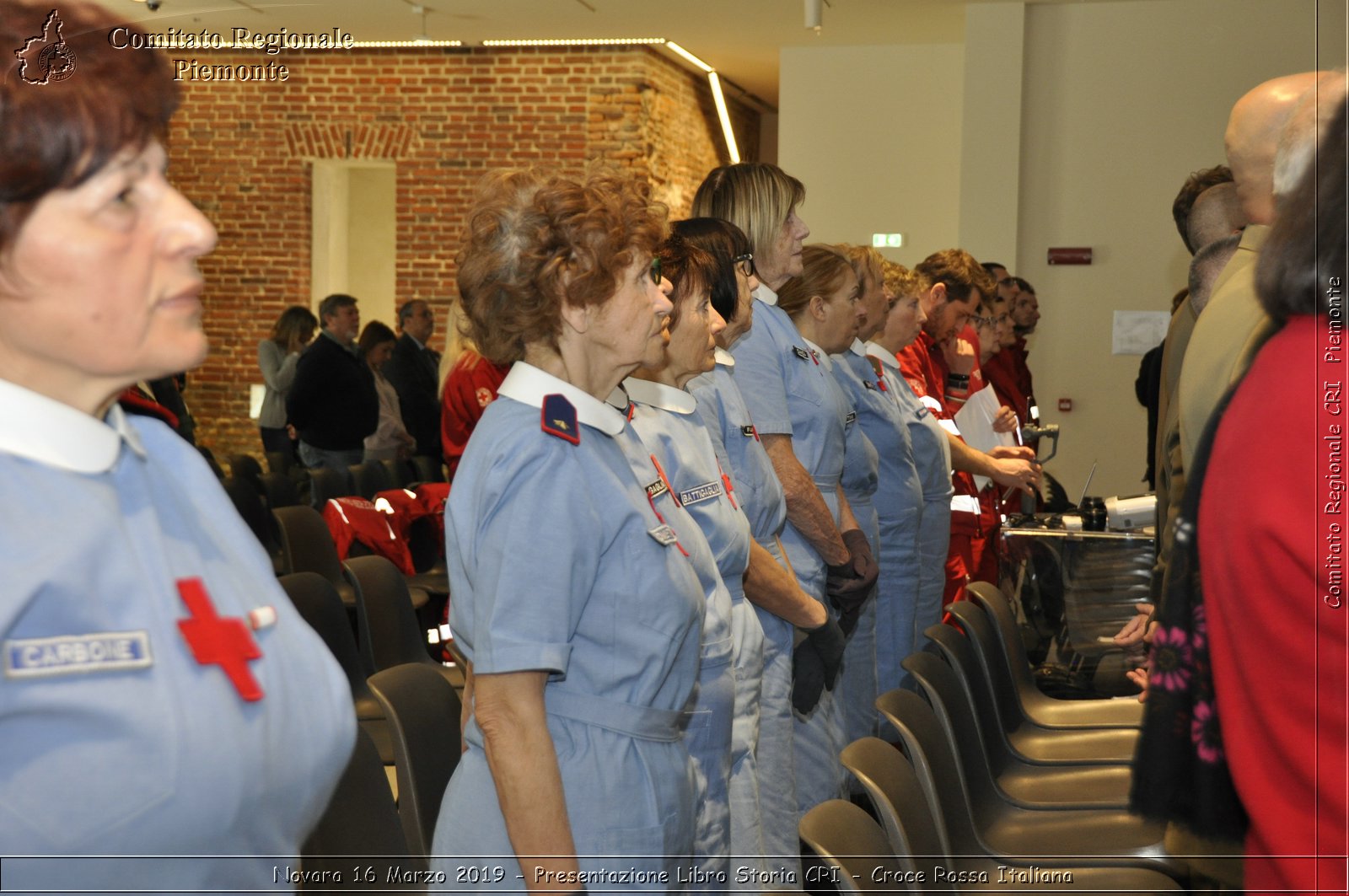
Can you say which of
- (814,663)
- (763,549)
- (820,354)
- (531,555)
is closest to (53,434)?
(531,555)

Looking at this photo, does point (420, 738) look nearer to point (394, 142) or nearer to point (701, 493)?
point (701, 493)

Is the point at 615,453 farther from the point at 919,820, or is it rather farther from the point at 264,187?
the point at 264,187

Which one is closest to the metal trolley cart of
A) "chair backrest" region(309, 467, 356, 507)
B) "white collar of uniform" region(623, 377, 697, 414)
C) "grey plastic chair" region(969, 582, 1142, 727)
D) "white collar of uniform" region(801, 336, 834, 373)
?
"grey plastic chair" region(969, 582, 1142, 727)

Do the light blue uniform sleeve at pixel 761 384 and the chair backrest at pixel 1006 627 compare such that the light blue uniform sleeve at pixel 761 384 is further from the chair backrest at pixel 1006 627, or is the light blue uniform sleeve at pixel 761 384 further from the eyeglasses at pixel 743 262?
the chair backrest at pixel 1006 627

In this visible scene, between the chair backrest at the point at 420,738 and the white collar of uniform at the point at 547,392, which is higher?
the white collar of uniform at the point at 547,392

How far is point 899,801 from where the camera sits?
1.96 m

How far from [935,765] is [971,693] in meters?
0.75

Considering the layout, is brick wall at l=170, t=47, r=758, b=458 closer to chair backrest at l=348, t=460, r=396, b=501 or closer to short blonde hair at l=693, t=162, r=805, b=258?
chair backrest at l=348, t=460, r=396, b=501

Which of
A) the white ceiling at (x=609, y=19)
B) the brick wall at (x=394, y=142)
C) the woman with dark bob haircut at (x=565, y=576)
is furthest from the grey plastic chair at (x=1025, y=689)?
the brick wall at (x=394, y=142)

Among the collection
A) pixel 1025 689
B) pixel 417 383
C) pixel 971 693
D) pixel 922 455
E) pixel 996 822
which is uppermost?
pixel 417 383

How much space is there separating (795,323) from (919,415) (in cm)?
82

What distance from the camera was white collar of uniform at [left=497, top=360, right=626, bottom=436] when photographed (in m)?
1.74

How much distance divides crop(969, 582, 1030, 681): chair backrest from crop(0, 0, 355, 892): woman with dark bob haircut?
9.42 ft

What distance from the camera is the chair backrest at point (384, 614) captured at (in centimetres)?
357
